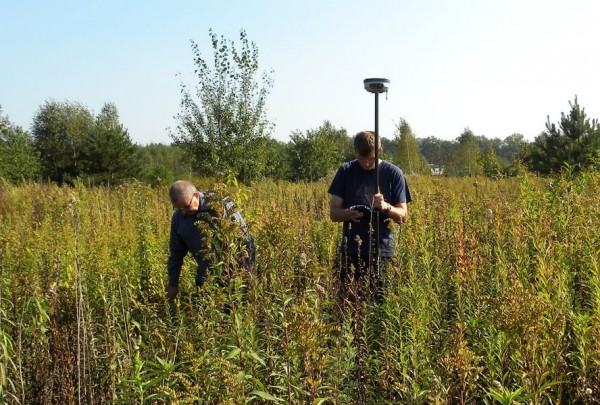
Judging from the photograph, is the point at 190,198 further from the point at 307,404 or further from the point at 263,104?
the point at 263,104

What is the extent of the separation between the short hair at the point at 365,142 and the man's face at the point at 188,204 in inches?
57.3

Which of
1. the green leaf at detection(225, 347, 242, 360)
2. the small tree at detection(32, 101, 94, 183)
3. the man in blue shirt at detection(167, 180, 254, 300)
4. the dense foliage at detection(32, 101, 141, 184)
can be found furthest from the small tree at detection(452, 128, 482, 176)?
the green leaf at detection(225, 347, 242, 360)

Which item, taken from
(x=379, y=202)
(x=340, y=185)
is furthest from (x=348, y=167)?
→ (x=379, y=202)

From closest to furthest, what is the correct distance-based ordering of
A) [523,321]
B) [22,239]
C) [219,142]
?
[523,321] → [22,239] → [219,142]

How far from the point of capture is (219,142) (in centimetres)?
1675

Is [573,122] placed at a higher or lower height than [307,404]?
higher

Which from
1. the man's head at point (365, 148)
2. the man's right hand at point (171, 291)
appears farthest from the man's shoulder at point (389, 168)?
the man's right hand at point (171, 291)

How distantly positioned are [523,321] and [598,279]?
1446mm

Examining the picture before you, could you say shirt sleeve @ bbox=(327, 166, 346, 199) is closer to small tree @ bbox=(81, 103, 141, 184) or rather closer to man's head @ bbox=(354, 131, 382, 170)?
man's head @ bbox=(354, 131, 382, 170)

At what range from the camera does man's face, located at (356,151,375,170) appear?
4523 millimetres

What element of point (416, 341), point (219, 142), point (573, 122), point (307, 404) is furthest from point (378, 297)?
point (573, 122)

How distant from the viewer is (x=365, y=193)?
4586mm

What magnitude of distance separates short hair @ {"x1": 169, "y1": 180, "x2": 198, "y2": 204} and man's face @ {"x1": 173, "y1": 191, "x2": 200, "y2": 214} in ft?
0.08

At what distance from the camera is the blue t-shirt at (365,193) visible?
447 cm
